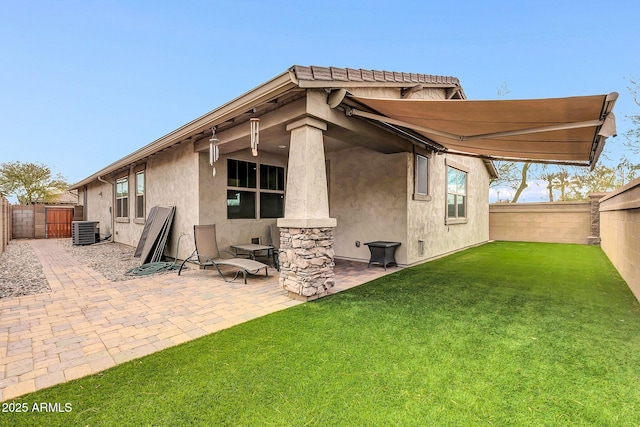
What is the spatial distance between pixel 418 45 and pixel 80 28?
22.2 m

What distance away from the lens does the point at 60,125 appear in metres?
33.3

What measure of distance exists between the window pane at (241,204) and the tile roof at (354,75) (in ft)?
15.6

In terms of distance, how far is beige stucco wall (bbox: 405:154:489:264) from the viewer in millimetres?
8180

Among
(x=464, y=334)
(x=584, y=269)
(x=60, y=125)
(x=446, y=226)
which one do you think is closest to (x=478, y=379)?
(x=464, y=334)

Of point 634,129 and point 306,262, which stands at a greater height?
point 634,129

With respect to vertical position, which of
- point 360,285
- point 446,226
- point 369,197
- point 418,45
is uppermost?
point 418,45

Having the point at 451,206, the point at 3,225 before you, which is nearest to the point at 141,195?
the point at 3,225

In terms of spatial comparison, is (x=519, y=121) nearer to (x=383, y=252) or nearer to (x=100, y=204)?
(x=383, y=252)

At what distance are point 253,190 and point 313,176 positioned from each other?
14.2ft

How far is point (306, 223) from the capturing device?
4855mm

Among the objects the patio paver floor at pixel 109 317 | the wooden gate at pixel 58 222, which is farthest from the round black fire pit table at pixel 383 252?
the wooden gate at pixel 58 222

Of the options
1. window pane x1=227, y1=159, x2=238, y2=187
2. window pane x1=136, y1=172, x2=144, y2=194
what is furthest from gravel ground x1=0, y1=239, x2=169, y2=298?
window pane x1=227, y1=159, x2=238, y2=187

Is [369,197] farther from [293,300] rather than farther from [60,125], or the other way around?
[60,125]

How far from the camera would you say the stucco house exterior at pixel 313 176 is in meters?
5.04
